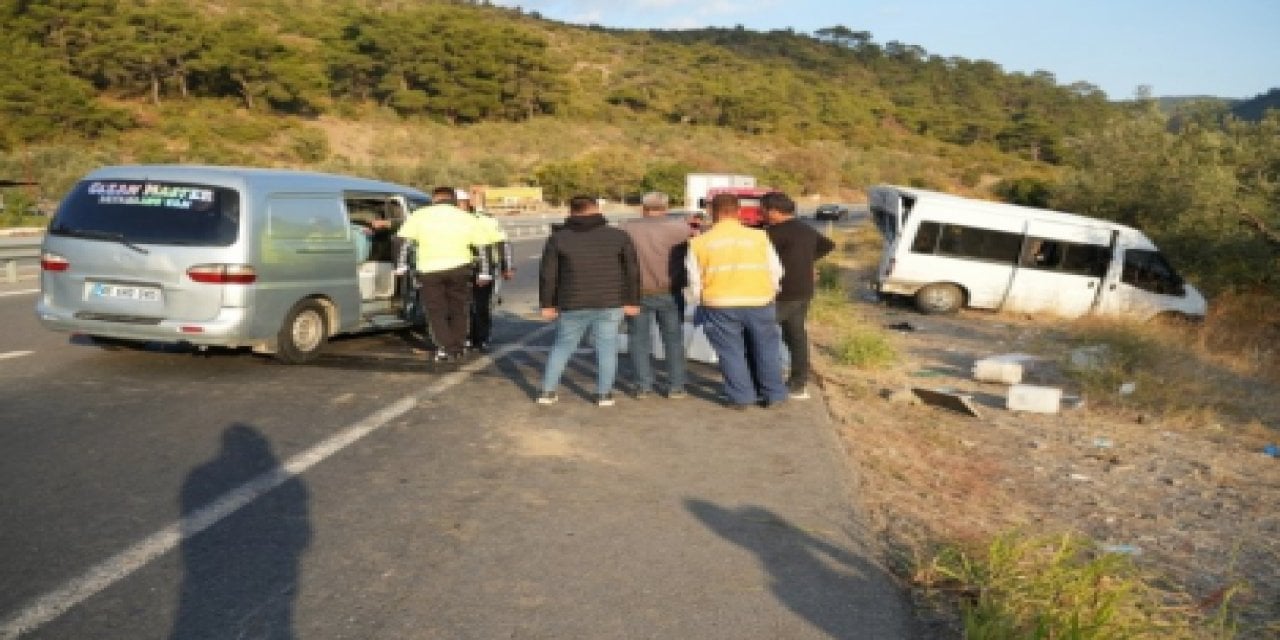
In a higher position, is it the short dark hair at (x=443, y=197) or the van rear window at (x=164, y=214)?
the short dark hair at (x=443, y=197)

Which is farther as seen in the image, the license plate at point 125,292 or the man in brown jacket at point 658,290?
the man in brown jacket at point 658,290

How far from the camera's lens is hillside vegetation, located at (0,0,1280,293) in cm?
2098

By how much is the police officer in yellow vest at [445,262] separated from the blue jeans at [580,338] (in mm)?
1703

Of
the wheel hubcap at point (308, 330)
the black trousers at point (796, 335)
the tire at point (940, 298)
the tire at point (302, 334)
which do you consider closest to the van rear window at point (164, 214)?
the tire at point (302, 334)

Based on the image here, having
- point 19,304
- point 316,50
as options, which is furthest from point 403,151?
point 19,304

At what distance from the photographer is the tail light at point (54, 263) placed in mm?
7762

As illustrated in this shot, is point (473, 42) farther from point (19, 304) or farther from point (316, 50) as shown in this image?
point (19, 304)

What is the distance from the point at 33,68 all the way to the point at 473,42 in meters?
32.3

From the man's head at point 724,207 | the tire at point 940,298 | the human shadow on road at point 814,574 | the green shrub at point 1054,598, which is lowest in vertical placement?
the tire at point 940,298

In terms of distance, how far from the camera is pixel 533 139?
6275 cm

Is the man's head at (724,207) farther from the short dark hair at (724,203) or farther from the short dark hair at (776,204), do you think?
the short dark hair at (776,204)

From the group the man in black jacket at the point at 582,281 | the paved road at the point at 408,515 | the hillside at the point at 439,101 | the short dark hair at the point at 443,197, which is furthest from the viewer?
the hillside at the point at 439,101

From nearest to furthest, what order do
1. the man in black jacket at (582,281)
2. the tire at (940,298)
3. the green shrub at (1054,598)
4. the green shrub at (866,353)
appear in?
the green shrub at (1054,598) → the man in black jacket at (582,281) → the green shrub at (866,353) → the tire at (940,298)

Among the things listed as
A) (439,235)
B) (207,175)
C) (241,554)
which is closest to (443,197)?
(439,235)
